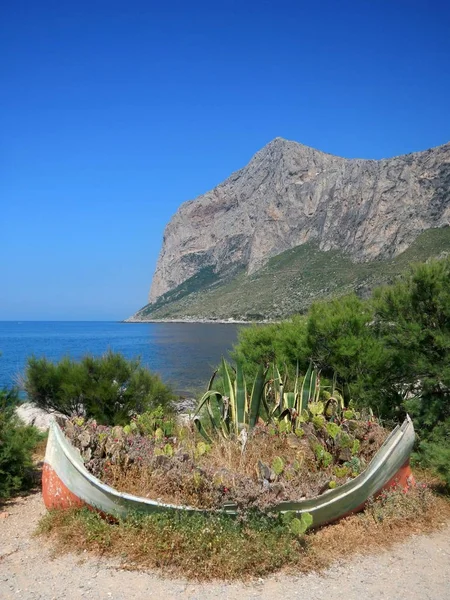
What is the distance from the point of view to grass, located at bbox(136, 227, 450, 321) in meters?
80.4

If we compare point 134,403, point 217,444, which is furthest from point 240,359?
point 217,444

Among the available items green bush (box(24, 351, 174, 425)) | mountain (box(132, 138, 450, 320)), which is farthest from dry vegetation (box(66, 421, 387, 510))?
mountain (box(132, 138, 450, 320))

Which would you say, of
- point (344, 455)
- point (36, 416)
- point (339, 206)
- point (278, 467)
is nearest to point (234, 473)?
point (278, 467)

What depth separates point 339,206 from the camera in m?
132

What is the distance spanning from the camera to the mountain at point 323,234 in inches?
3696

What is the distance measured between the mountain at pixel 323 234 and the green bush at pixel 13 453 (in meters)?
61.1

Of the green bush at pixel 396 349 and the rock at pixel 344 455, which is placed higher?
the green bush at pixel 396 349

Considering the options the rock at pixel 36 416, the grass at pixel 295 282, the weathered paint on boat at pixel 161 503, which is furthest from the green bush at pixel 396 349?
the grass at pixel 295 282

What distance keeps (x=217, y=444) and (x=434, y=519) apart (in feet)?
8.01

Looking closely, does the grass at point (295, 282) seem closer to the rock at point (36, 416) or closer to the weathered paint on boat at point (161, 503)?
the rock at point (36, 416)

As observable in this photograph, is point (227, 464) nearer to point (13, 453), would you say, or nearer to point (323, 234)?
point (13, 453)

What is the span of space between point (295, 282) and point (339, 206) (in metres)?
36.0

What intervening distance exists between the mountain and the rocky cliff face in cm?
27

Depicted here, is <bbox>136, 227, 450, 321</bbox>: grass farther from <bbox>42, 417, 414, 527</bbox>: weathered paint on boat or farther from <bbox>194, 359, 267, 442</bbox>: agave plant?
<bbox>42, 417, 414, 527</bbox>: weathered paint on boat
